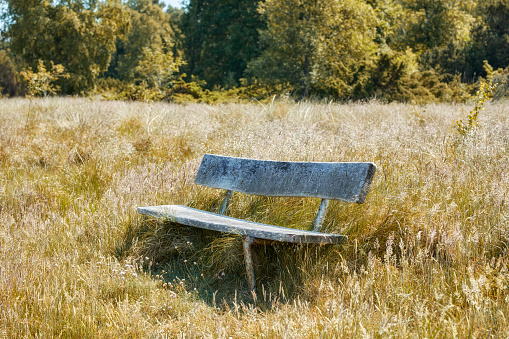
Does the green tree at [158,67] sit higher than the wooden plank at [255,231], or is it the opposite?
the green tree at [158,67]

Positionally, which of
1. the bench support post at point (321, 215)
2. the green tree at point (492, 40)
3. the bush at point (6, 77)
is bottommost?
the bench support post at point (321, 215)

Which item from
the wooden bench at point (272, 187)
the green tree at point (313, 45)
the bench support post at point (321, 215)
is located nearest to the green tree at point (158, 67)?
the green tree at point (313, 45)

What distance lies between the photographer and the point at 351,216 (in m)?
3.12

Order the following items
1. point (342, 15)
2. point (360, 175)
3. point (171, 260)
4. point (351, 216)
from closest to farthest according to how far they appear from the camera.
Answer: point (360, 175), point (351, 216), point (171, 260), point (342, 15)

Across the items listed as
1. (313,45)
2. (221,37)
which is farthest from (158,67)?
(221,37)

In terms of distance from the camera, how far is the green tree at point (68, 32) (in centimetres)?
2798

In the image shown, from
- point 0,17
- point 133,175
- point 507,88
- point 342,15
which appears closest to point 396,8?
point 342,15

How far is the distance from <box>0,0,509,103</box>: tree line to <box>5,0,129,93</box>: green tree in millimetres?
70

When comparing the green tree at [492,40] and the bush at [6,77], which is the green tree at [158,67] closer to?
the green tree at [492,40]

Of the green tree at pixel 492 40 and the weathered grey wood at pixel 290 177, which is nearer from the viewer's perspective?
the weathered grey wood at pixel 290 177

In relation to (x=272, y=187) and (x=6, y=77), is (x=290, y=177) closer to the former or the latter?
(x=272, y=187)

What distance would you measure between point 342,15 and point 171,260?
15.7 metres

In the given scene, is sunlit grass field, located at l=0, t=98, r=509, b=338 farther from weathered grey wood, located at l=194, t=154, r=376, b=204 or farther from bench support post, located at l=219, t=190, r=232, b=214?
weathered grey wood, located at l=194, t=154, r=376, b=204

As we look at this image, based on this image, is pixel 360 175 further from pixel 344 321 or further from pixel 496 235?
pixel 344 321
